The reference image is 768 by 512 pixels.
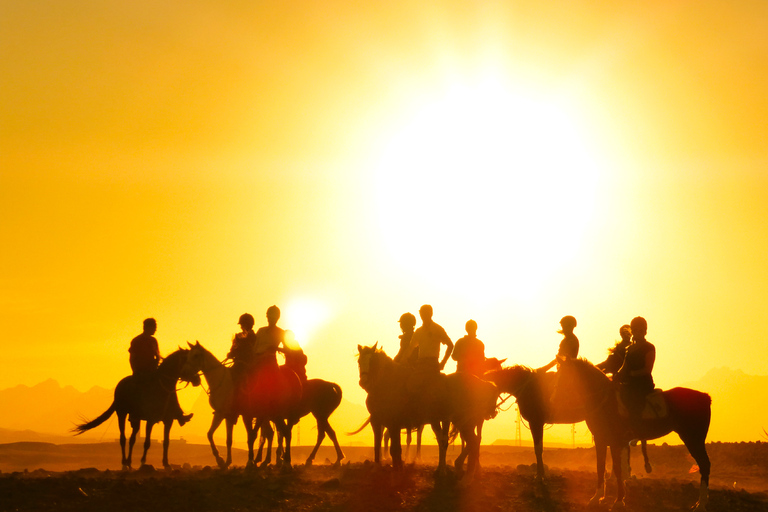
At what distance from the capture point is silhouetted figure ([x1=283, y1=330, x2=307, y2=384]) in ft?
59.5

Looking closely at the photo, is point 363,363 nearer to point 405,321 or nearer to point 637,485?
point 405,321

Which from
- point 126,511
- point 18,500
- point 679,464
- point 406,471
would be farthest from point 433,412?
point 679,464

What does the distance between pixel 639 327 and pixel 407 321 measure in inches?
202

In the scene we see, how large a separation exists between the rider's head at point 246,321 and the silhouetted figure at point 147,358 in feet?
7.44

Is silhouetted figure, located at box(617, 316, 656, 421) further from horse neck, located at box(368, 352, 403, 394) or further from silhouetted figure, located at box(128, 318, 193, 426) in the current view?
silhouetted figure, located at box(128, 318, 193, 426)

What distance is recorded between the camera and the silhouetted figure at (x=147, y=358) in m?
17.6

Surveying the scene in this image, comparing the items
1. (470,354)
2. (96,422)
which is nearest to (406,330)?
(470,354)

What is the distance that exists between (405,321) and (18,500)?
8.52m

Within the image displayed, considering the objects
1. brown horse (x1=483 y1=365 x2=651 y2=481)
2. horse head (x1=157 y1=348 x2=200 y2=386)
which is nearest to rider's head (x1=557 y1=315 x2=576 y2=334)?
brown horse (x1=483 y1=365 x2=651 y2=481)

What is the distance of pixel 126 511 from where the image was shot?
11773 mm

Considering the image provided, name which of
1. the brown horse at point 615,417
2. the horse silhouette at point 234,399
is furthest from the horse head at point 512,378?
the horse silhouette at point 234,399

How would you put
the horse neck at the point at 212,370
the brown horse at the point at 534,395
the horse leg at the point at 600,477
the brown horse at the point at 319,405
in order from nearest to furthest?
1. the horse leg at the point at 600,477
2. the brown horse at the point at 534,395
3. the horse neck at the point at 212,370
4. the brown horse at the point at 319,405

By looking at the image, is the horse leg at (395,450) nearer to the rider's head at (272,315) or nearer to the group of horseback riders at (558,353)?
the group of horseback riders at (558,353)

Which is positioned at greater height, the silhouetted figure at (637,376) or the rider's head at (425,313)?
the rider's head at (425,313)
